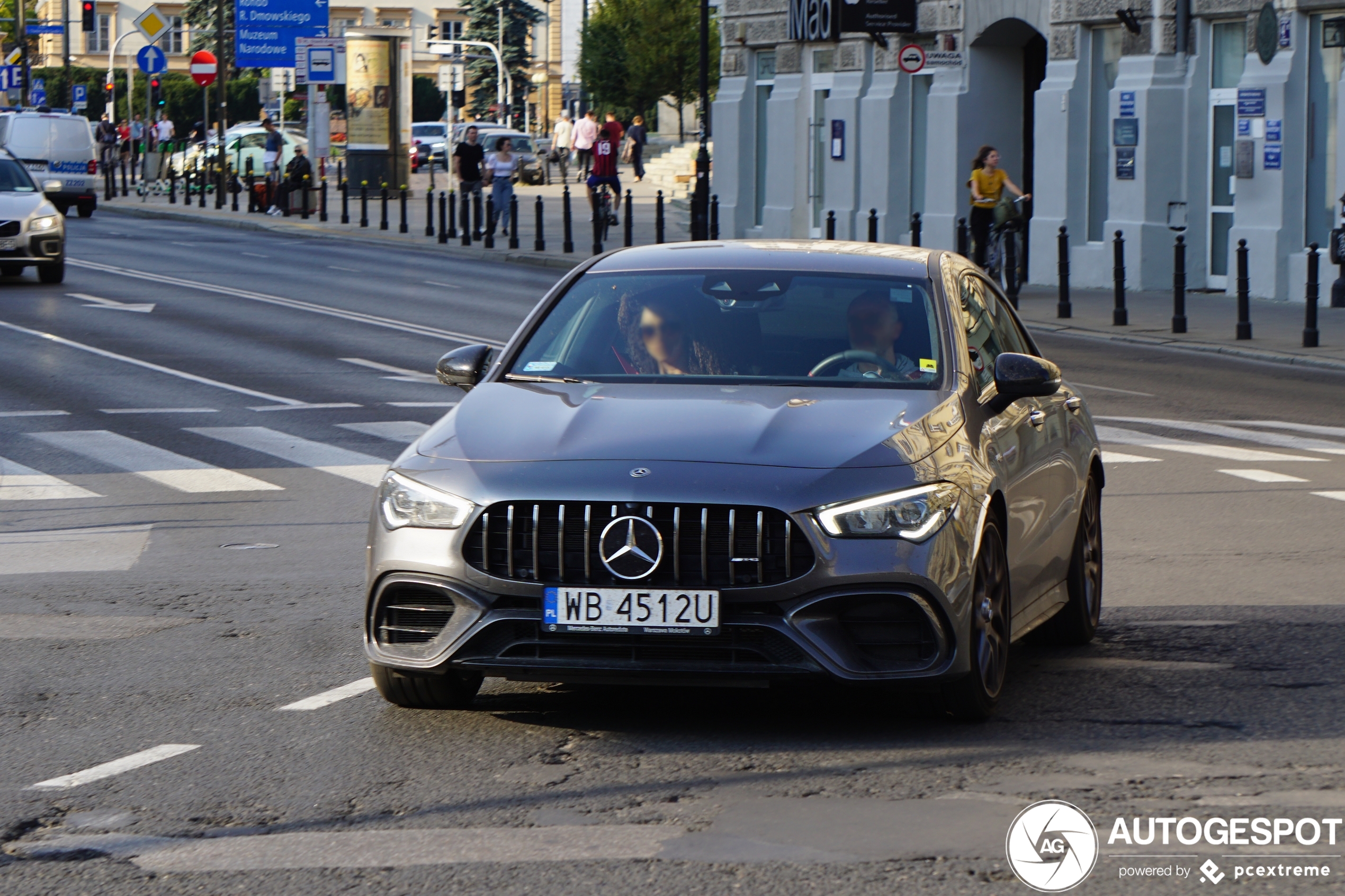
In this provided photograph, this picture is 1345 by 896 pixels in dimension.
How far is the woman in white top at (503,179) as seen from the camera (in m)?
38.2

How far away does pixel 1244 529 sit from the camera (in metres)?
10.7

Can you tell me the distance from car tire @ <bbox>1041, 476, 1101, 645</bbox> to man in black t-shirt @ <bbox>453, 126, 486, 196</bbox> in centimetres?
3324

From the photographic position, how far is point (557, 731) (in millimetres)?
6352

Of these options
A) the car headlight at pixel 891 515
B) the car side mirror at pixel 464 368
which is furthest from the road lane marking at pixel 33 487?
the car headlight at pixel 891 515

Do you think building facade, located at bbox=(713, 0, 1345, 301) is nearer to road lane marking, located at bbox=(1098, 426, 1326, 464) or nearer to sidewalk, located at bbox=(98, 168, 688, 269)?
sidewalk, located at bbox=(98, 168, 688, 269)

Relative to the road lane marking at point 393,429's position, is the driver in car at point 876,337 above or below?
above

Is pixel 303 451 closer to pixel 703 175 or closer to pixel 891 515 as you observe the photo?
pixel 891 515

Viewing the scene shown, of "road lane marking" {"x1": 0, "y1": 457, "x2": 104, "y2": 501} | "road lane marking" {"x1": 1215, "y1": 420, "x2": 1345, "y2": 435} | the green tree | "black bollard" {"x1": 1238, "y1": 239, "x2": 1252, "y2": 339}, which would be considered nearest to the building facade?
"black bollard" {"x1": 1238, "y1": 239, "x2": 1252, "y2": 339}

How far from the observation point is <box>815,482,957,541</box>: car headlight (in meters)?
5.96

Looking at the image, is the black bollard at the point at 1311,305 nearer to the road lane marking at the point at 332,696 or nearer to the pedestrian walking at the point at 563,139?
the road lane marking at the point at 332,696

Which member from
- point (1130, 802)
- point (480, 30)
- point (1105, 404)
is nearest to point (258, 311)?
point (1105, 404)

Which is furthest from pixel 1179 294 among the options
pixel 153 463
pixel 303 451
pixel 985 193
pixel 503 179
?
pixel 503 179

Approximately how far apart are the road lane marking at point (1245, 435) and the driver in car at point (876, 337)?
752 cm

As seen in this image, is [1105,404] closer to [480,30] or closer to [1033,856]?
[1033,856]
